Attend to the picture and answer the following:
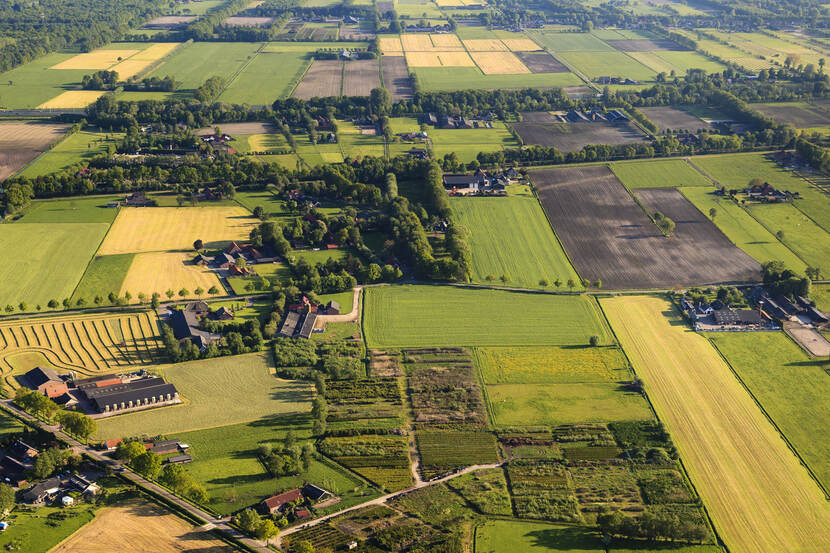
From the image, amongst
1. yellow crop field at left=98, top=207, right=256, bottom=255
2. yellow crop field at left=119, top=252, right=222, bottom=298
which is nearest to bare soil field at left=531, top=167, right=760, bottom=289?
yellow crop field at left=98, top=207, right=256, bottom=255

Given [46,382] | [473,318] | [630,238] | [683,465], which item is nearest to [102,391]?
[46,382]

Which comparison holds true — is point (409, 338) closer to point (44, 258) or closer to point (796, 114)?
A: point (44, 258)

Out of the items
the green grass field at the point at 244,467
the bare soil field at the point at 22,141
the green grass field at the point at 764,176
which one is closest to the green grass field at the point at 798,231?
the green grass field at the point at 764,176

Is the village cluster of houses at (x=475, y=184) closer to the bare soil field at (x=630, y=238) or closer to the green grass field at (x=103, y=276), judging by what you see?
the bare soil field at (x=630, y=238)

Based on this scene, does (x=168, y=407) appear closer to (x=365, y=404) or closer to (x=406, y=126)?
(x=365, y=404)

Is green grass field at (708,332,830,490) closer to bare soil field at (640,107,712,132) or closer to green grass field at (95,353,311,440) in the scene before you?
green grass field at (95,353,311,440)
